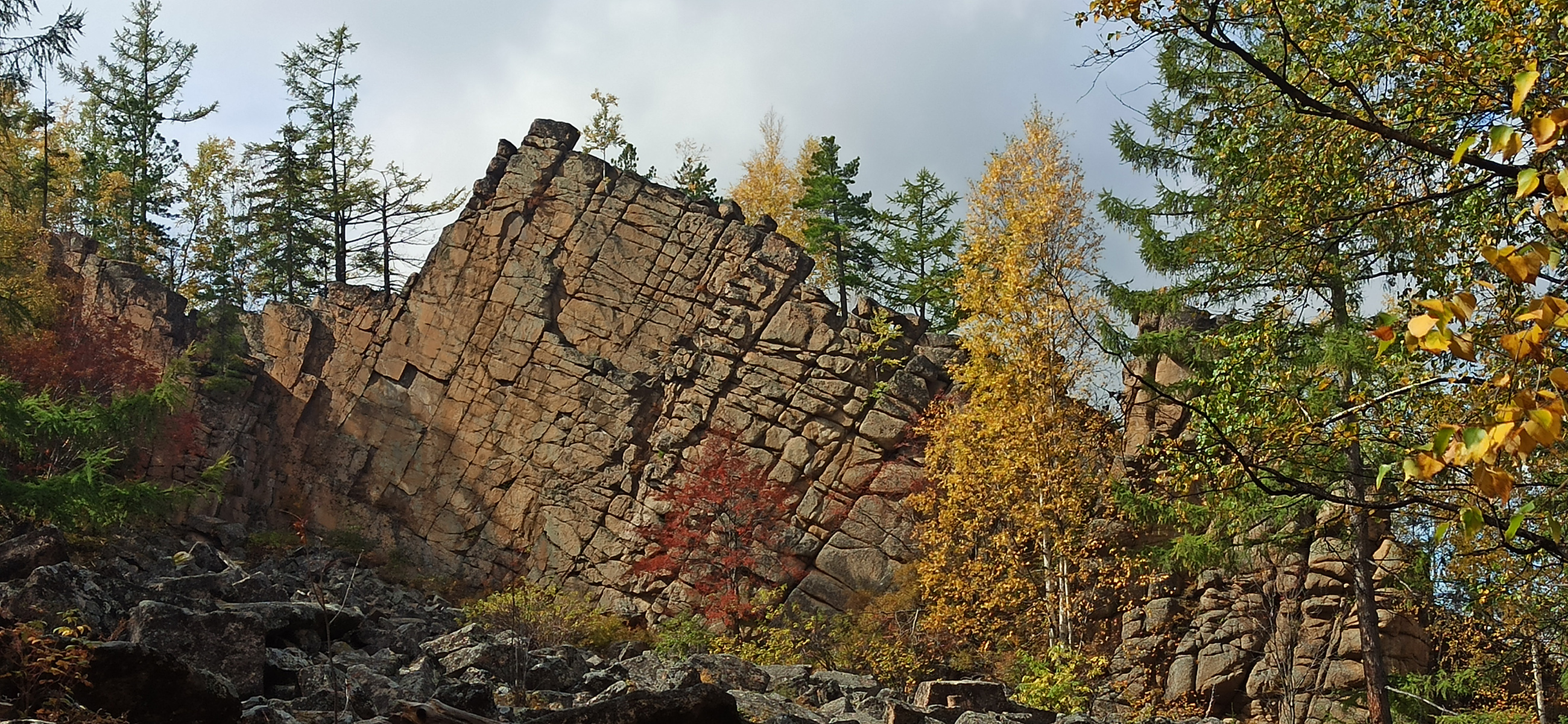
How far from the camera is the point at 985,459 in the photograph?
20281 millimetres

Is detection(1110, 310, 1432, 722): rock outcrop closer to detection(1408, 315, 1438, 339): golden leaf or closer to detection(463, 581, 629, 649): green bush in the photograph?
detection(463, 581, 629, 649): green bush

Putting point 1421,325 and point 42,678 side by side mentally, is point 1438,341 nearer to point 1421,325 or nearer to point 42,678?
point 1421,325

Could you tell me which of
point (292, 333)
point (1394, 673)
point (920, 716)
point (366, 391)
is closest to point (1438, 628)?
point (1394, 673)

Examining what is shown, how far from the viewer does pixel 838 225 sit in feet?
105

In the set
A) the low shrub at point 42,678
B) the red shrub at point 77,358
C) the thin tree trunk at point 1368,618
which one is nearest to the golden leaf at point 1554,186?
the low shrub at point 42,678

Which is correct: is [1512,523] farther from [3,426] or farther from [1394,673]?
[3,426]

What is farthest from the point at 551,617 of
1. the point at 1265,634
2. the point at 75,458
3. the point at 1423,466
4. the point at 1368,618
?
the point at 1423,466

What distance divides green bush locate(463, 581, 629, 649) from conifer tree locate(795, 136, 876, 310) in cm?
1258

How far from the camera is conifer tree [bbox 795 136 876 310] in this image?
1272 inches

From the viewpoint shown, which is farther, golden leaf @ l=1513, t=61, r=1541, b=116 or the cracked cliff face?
the cracked cliff face

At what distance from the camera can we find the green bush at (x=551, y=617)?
19094 millimetres

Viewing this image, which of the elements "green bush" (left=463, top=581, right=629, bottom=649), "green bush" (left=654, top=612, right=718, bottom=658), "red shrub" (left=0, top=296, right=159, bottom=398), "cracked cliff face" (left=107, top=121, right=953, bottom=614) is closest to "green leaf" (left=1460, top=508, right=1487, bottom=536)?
"green bush" (left=463, top=581, right=629, bottom=649)

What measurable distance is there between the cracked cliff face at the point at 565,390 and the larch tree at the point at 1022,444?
3.33 meters

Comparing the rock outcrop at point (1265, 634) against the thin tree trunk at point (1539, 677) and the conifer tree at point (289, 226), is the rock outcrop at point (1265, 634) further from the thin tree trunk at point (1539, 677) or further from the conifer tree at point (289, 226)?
the conifer tree at point (289, 226)
